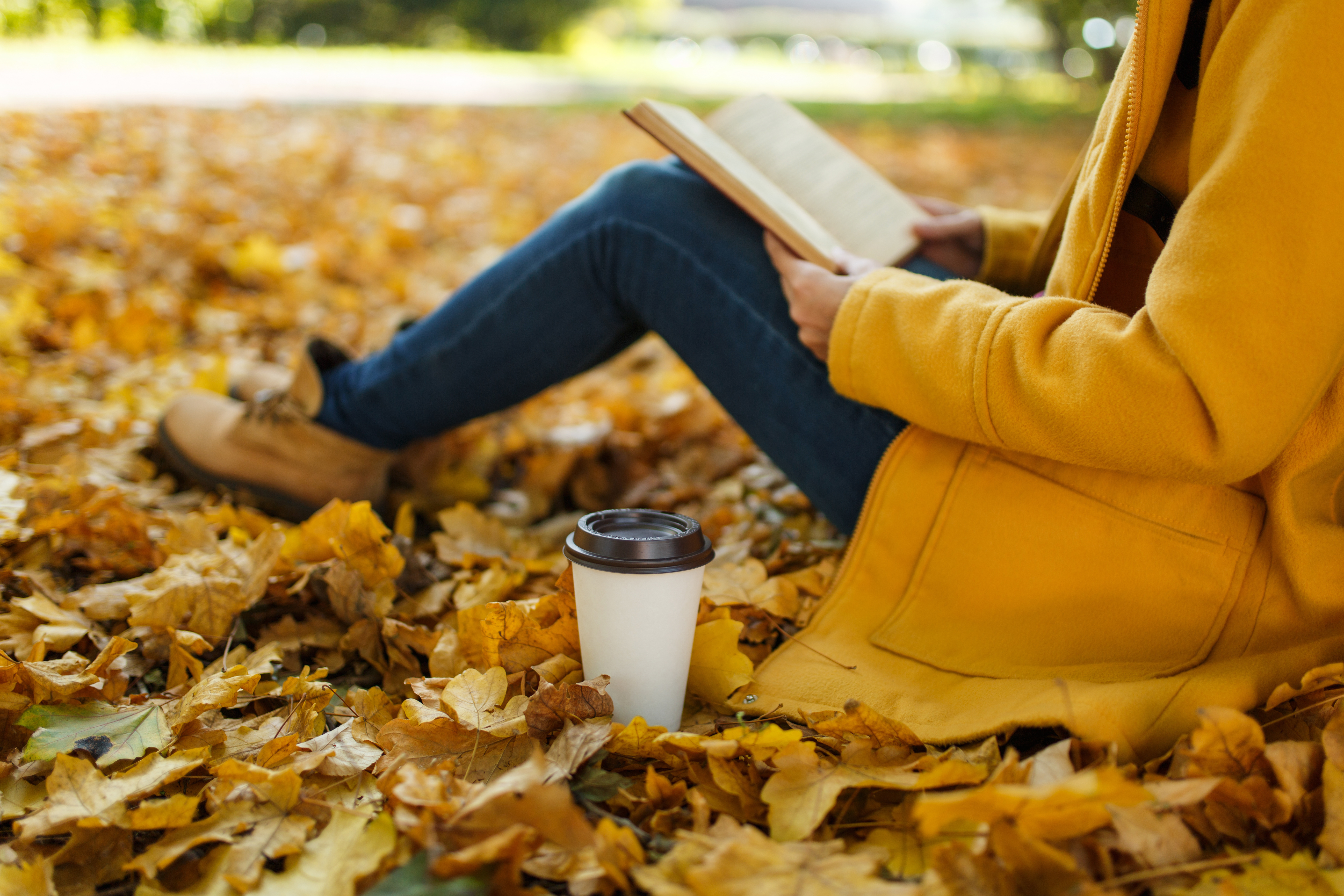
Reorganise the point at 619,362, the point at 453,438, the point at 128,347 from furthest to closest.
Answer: the point at 619,362
the point at 128,347
the point at 453,438

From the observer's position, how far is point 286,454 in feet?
5.74

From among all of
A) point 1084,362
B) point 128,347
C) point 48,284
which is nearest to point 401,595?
point 1084,362

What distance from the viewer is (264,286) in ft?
10.1

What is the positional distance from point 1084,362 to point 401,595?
1011mm

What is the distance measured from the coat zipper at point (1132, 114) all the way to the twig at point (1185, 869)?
605 mm

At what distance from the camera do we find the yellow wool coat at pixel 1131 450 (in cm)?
87

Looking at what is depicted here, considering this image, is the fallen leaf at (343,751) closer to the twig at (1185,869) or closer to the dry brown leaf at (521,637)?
the dry brown leaf at (521,637)

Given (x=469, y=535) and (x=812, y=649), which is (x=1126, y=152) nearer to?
(x=812, y=649)

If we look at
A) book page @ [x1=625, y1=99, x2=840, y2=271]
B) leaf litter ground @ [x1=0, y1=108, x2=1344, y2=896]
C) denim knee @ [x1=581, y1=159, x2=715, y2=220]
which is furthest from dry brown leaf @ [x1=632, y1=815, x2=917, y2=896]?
denim knee @ [x1=581, y1=159, x2=715, y2=220]

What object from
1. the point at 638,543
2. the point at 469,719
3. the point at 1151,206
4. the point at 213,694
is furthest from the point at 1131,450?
the point at 213,694

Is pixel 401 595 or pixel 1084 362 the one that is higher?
pixel 1084 362

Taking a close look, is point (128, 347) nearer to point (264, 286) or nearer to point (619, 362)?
point (264, 286)

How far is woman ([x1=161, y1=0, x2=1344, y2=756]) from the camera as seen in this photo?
34.4 inches

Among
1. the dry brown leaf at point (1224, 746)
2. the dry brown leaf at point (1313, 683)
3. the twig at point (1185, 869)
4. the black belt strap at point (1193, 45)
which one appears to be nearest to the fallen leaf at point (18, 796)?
the twig at point (1185, 869)
